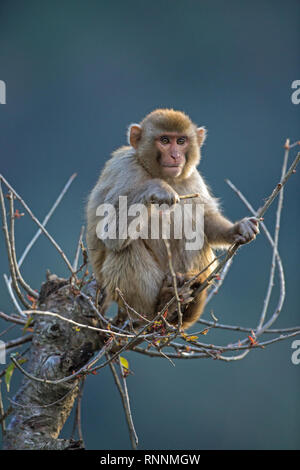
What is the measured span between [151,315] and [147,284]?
0.78ft

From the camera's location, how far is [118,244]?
4.26 m

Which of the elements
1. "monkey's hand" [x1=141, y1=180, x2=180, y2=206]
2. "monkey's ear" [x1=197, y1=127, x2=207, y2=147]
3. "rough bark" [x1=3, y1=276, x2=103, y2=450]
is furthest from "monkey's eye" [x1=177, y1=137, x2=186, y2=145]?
"rough bark" [x1=3, y1=276, x2=103, y2=450]

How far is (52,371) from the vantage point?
375cm

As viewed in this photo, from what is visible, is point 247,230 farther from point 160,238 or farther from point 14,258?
point 14,258

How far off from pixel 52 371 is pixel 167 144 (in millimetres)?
1833

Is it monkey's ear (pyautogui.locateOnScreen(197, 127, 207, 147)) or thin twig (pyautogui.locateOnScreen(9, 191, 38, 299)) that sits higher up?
monkey's ear (pyautogui.locateOnScreen(197, 127, 207, 147))

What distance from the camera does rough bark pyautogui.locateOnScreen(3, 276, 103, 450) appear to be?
3.61m

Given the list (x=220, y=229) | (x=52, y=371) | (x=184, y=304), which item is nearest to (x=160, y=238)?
(x=220, y=229)

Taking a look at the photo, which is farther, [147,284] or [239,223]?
[147,284]

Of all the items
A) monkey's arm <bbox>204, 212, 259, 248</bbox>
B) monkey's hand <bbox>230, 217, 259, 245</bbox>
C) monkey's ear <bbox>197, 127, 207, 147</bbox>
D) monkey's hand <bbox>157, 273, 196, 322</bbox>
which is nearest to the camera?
monkey's hand <bbox>230, 217, 259, 245</bbox>

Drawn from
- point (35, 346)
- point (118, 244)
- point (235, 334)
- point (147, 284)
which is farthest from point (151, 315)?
point (235, 334)

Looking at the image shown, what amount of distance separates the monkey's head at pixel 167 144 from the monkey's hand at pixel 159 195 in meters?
0.35

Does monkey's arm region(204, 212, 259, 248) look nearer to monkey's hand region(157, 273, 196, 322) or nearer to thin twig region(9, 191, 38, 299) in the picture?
monkey's hand region(157, 273, 196, 322)
